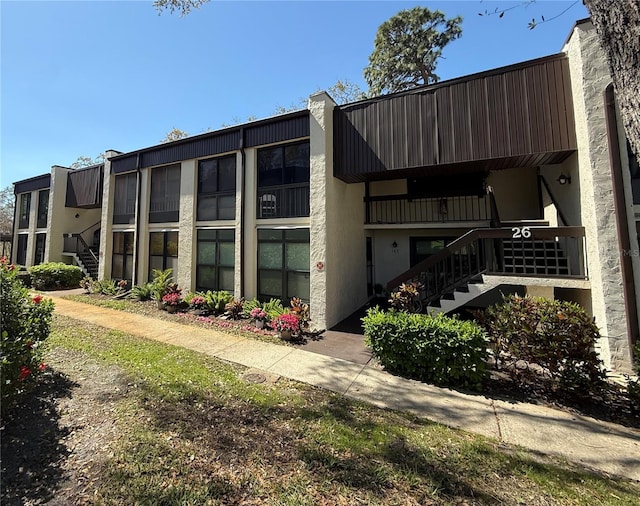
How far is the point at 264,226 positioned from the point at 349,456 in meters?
7.33

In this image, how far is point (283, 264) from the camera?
9.02 metres

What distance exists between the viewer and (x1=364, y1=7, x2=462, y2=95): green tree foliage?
654 inches

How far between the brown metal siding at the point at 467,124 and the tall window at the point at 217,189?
4.11 metres

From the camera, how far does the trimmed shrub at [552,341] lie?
421 cm

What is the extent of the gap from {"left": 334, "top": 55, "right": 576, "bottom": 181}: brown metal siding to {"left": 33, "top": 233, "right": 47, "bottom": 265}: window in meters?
19.6

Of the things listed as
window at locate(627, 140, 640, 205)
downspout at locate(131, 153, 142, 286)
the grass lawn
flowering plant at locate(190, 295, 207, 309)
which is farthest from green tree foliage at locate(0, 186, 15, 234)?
window at locate(627, 140, 640, 205)

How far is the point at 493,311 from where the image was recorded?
199 inches

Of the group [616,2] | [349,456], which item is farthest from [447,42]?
[349,456]

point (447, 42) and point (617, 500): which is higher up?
point (447, 42)

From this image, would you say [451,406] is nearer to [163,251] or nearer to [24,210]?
[163,251]

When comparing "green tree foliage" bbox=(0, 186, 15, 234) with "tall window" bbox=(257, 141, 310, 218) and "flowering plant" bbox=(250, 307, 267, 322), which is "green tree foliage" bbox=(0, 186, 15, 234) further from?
"flowering plant" bbox=(250, 307, 267, 322)

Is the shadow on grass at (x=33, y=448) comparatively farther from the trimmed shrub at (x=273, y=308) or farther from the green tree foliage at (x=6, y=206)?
the green tree foliage at (x=6, y=206)

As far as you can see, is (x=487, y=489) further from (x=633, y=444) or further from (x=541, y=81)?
(x=541, y=81)

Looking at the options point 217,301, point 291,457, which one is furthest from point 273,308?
point 291,457
